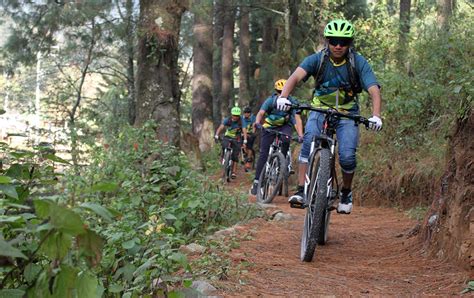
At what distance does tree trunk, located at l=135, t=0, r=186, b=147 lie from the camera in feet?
33.0

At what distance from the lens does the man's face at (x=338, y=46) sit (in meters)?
5.75

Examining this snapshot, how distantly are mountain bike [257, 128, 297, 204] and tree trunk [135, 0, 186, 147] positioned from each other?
1609 millimetres

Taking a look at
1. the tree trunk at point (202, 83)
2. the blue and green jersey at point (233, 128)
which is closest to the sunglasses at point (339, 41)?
the blue and green jersey at point (233, 128)

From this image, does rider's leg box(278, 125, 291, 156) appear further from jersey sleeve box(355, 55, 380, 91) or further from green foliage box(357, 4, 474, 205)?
jersey sleeve box(355, 55, 380, 91)

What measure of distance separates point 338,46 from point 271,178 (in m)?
4.77

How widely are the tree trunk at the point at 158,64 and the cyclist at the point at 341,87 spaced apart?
4400mm

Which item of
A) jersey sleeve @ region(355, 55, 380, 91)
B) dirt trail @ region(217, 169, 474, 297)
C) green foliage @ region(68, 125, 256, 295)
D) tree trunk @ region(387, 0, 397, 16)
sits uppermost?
tree trunk @ region(387, 0, 397, 16)

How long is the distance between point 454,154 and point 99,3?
14.3m

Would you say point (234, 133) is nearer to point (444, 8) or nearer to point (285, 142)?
point (285, 142)

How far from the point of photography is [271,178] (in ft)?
33.9

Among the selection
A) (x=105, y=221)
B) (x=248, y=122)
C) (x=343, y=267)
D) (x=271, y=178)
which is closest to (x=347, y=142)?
(x=343, y=267)

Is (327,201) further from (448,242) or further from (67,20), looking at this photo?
(67,20)

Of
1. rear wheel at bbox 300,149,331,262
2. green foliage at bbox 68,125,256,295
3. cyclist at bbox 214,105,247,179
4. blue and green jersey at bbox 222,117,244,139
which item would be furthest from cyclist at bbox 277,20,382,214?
blue and green jersey at bbox 222,117,244,139

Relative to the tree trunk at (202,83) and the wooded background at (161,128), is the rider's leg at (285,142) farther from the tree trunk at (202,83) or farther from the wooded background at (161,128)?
the tree trunk at (202,83)
